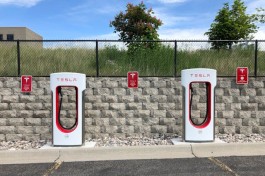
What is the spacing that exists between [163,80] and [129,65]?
153cm

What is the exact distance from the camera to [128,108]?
8523 millimetres

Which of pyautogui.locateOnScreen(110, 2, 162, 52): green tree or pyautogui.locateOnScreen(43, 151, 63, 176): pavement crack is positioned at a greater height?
pyautogui.locateOnScreen(110, 2, 162, 52): green tree

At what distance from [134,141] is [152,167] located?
7.73 feet

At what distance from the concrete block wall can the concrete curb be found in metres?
1.84

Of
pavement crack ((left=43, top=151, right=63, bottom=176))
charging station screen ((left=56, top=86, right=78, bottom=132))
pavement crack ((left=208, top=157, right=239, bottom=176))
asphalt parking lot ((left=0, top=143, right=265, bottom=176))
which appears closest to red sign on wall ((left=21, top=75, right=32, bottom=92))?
charging station screen ((left=56, top=86, right=78, bottom=132))

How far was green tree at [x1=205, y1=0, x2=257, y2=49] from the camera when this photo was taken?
1888cm

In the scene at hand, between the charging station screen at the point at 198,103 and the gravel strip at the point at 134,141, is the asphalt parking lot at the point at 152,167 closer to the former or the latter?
the gravel strip at the point at 134,141

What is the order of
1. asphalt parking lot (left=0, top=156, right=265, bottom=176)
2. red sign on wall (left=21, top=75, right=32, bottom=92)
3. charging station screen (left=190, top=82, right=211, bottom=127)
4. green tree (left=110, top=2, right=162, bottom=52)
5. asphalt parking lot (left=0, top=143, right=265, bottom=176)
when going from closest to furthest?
asphalt parking lot (left=0, top=156, right=265, bottom=176)
asphalt parking lot (left=0, top=143, right=265, bottom=176)
red sign on wall (left=21, top=75, right=32, bottom=92)
charging station screen (left=190, top=82, right=211, bottom=127)
green tree (left=110, top=2, right=162, bottom=52)

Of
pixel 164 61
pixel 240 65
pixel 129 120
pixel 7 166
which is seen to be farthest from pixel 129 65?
pixel 7 166

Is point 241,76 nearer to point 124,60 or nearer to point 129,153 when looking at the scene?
point 124,60

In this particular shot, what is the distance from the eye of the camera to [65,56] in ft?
32.2

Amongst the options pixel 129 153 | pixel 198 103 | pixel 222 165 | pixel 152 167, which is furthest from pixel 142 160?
pixel 198 103

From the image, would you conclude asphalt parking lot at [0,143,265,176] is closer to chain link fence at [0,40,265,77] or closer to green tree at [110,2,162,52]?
chain link fence at [0,40,265,77]

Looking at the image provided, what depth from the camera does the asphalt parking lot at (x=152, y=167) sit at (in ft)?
17.5
